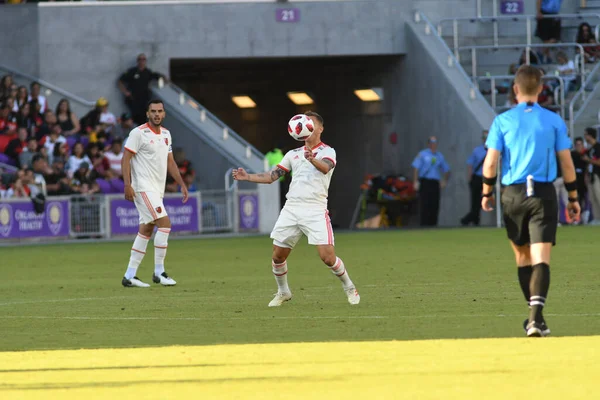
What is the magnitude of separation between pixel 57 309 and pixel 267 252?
9827 mm

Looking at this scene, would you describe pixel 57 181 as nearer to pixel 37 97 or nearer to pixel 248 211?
pixel 37 97

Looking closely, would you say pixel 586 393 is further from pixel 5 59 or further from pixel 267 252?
pixel 5 59

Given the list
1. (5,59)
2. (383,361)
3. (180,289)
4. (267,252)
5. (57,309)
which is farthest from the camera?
(5,59)

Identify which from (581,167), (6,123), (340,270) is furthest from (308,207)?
(581,167)

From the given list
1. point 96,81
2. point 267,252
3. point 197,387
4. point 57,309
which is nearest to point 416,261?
point 267,252

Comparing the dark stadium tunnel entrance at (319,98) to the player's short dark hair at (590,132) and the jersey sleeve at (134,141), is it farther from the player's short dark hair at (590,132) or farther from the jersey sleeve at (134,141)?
the jersey sleeve at (134,141)

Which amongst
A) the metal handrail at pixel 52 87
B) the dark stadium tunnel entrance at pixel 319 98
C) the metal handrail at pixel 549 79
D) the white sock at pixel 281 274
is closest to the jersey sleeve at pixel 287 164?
the white sock at pixel 281 274

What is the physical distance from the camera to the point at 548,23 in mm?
36469

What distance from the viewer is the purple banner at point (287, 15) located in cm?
3622

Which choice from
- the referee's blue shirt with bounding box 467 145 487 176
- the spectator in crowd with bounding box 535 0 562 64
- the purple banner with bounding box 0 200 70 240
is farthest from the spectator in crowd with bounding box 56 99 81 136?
the spectator in crowd with bounding box 535 0 562 64

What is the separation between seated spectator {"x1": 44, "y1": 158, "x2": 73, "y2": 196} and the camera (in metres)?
29.0

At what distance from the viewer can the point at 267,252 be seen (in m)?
23.8

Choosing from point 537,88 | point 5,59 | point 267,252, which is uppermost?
point 5,59

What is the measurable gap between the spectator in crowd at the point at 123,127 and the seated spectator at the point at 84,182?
306 centimetres
